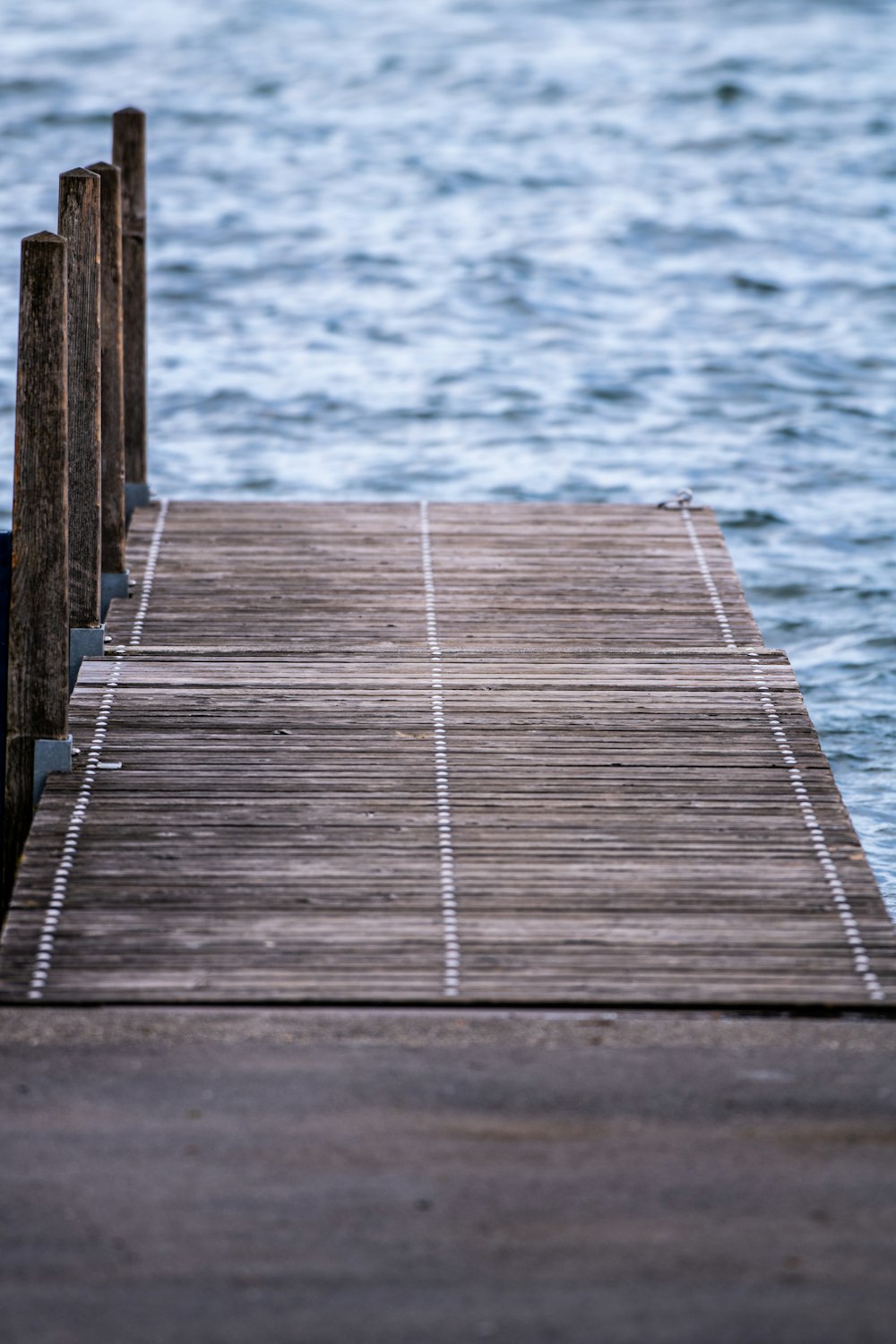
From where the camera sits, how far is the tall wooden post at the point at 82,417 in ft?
27.1

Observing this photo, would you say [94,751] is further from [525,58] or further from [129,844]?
[525,58]

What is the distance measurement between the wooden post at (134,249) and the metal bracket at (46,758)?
3.94 m

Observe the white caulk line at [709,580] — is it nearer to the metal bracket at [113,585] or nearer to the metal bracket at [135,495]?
the metal bracket at [113,585]

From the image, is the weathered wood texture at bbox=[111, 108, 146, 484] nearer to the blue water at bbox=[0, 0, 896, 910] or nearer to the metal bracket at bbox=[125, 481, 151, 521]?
the metal bracket at bbox=[125, 481, 151, 521]

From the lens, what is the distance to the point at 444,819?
6859 mm

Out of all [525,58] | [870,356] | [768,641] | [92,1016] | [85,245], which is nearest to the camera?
[92,1016]

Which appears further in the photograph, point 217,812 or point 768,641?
point 768,641

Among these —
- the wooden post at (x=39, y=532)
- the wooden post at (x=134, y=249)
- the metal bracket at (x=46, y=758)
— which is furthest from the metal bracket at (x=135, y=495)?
the metal bracket at (x=46, y=758)

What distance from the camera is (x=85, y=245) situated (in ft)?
27.3

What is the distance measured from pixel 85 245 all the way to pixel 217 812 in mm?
2812

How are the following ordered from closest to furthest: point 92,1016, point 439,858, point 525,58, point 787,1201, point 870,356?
point 787,1201 < point 92,1016 < point 439,858 < point 870,356 < point 525,58

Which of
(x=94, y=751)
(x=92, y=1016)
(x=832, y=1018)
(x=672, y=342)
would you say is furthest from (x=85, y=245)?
(x=672, y=342)

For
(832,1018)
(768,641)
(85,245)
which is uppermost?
(85,245)

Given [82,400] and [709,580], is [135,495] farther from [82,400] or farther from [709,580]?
[709,580]
